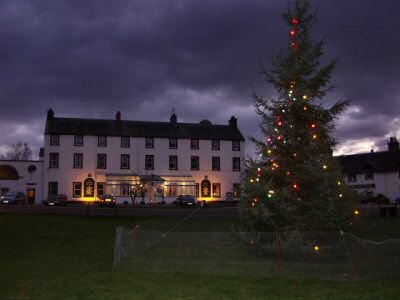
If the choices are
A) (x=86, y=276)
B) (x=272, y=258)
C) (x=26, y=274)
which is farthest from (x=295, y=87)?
(x=26, y=274)

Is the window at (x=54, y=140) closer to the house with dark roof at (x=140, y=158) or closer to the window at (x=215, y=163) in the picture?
the house with dark roof at (x=140, y=158)

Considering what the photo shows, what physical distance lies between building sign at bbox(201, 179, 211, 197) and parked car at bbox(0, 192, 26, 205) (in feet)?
76.3

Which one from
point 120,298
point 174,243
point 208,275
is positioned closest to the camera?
point 120,298

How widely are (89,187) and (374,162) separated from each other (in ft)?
128

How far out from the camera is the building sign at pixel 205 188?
64625 mm

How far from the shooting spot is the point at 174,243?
14.8 metres

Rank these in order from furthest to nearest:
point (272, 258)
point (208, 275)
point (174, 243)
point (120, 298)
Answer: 1. point (174, 243)
2. point (272, 258)
3. point (208, 275)
4. point (120, 298)

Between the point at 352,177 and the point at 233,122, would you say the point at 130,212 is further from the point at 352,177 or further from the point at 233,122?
the point at 352,177

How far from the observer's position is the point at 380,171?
62.8m

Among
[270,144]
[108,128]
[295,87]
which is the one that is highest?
[108,128]

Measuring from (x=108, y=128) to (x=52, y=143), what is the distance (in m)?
7.68

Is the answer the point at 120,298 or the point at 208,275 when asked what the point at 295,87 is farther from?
the point at 120,298

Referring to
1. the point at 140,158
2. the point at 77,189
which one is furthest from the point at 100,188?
the point at 140,158

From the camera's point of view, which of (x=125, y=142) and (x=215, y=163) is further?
(x=215, y=163)
